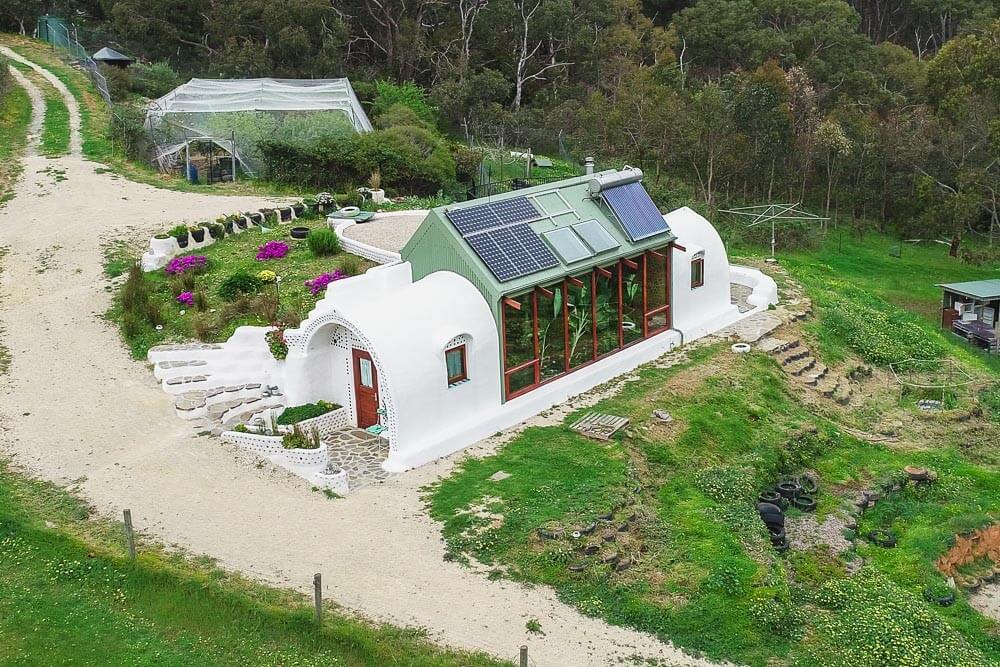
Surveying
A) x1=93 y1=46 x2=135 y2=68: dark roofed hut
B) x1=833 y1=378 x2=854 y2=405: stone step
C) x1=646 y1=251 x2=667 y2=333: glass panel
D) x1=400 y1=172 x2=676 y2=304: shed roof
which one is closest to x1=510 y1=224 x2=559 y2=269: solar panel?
x1=400 y1=172 x2=676 y2=304: shed roof

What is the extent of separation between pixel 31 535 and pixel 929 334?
2564 centimetres

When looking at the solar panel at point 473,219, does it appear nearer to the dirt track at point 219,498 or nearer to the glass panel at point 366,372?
the glass panel at point 366,372

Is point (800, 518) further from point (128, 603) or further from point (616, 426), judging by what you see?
point (128, 603)

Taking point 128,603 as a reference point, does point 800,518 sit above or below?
below

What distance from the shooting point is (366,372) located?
21.1m

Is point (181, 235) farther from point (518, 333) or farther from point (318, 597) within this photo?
point (318, 597)

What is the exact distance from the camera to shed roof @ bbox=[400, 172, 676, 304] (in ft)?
70.9

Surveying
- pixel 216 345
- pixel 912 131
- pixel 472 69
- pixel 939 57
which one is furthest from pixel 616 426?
pixel 472 69

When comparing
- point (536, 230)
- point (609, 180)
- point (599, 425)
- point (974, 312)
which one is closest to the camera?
point (599, 425)

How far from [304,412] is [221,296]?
6.64 m

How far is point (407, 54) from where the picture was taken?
59219mm

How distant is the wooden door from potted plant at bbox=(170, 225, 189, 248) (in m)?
10.7

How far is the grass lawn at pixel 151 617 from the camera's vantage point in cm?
1457

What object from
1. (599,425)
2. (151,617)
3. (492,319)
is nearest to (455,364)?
(492,319)
